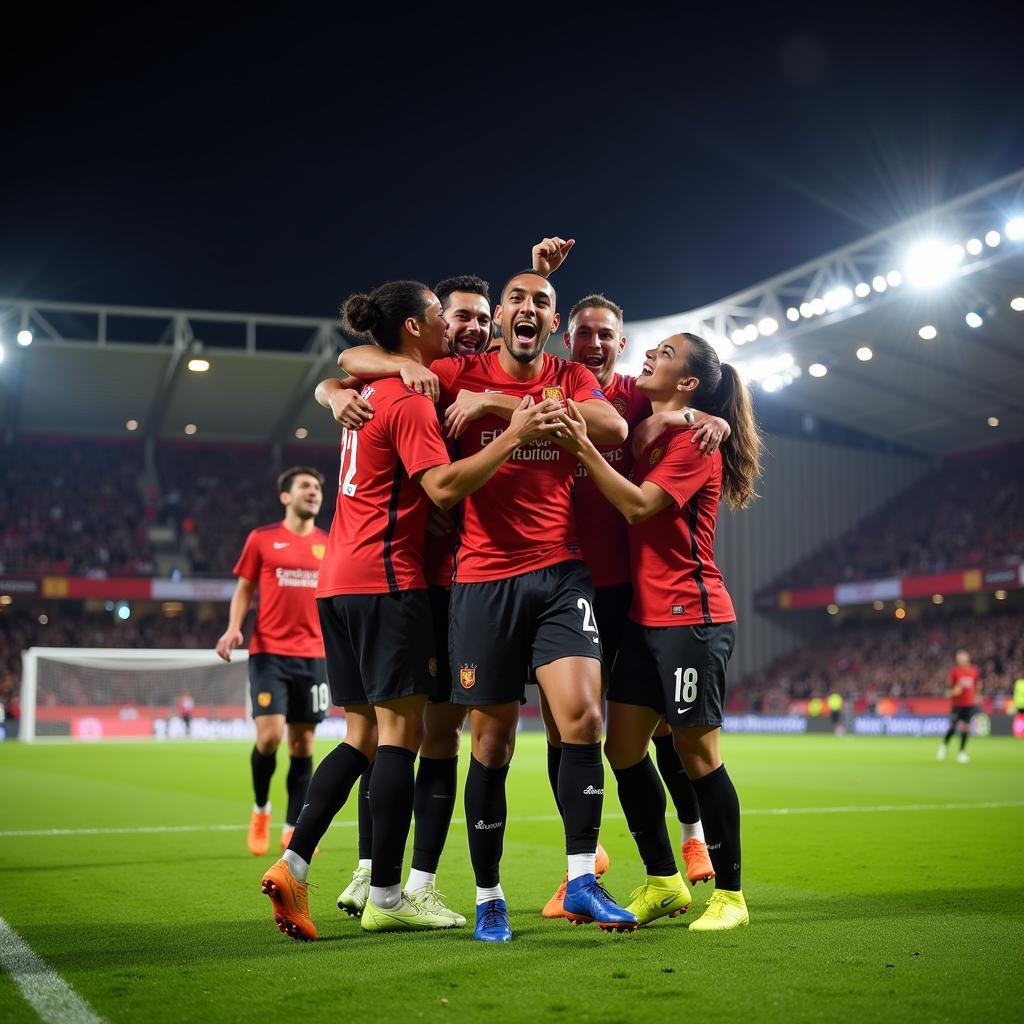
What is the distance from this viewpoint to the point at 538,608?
179 inches

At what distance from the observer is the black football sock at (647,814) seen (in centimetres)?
493

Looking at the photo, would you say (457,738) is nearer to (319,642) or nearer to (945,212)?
(319,642)

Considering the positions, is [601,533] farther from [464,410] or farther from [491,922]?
[491,922]

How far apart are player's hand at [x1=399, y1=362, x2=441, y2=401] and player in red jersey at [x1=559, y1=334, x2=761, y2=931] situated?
614 mm

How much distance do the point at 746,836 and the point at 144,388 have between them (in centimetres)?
3179

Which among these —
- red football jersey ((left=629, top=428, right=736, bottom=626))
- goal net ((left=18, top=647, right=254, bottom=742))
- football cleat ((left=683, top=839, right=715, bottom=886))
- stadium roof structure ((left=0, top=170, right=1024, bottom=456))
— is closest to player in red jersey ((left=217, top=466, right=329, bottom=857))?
football cleat ((left=683, top=839, right=715, bottom=886))

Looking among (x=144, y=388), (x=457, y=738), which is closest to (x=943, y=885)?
(x=457, y=738)

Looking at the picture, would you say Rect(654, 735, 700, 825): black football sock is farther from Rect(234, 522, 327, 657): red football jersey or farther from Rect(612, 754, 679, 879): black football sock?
Rect(234, 522, 327, 657): red football jersey

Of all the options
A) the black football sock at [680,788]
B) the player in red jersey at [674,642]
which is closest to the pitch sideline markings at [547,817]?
the black football sock at [680,788]

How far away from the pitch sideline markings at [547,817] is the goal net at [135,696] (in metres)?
20.6

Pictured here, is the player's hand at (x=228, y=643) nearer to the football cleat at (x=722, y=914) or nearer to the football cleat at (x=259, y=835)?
the football cleat at (x=259, y=835)

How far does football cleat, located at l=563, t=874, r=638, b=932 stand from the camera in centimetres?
431

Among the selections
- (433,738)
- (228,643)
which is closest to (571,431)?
(433,738)

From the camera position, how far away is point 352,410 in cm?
482
